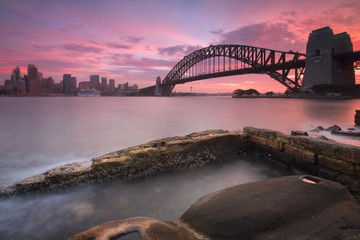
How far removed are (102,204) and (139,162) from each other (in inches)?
42.0

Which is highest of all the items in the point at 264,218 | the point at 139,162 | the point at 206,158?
the point at 264,218

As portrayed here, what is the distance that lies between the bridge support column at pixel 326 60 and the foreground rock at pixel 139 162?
33143 mm

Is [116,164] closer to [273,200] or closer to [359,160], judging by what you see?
[273,200]

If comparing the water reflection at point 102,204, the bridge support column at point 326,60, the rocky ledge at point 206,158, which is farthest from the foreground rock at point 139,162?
the bridge support column at point 326,60

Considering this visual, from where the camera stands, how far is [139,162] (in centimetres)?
347

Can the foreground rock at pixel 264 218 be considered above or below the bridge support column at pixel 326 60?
below

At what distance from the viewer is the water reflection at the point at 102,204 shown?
6.97 feet

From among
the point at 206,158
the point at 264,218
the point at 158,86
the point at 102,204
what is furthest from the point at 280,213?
the point at 158,86

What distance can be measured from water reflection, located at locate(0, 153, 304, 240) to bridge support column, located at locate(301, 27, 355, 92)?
34133mm

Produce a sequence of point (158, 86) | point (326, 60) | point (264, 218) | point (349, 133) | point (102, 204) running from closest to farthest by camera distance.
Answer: point (264, 218) < point (102, 204) < point (349, 133) < point (326, 60) < point (158, 86)

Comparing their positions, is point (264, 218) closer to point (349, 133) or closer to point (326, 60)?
point (349, 133)

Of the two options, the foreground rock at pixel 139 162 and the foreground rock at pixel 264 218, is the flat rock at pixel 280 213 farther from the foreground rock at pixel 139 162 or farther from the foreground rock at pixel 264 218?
the foreground rock at pixel 139 162

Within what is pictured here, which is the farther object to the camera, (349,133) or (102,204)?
(349,133)

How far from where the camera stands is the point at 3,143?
6.27m
